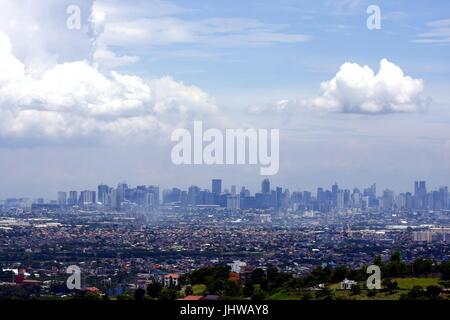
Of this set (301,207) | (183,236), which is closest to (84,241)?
(183,236)

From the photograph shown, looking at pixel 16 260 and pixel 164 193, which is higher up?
pixel 164 193

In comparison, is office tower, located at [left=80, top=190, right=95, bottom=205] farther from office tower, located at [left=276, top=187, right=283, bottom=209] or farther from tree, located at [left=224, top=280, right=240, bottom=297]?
tree, located at [left=224, top=280, right=240, bottom=297]

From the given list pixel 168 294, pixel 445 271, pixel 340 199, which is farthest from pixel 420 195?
pixel 168 294

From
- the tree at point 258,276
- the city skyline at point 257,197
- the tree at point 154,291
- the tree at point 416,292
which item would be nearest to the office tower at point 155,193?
the city skyline at point 257,197

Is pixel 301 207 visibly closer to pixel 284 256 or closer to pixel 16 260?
pixel 284 256

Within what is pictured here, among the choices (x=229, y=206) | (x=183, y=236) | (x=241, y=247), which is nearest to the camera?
(x=241, y=247)
